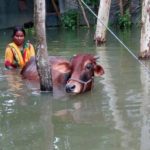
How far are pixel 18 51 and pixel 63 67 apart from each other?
2.19 meters

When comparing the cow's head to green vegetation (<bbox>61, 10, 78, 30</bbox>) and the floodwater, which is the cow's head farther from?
green vegetation (<bbox>61, 10, 78, 30</bbox>)

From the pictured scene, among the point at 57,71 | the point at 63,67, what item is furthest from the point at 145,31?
the point at 63,67

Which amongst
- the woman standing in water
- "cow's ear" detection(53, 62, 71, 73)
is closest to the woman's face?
the woman standing in water

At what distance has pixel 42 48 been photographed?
316 inches

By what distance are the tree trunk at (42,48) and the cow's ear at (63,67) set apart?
0.90ft

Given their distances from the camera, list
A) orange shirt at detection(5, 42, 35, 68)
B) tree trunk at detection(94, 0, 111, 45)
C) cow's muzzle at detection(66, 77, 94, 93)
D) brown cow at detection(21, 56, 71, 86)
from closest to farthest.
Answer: cow's muzzle at detection(66, 77, 94, 93) → brown cow at detection(21, 56, 71, 86) → orange shirt at detection(5, 42, 35, 68) → tree trunk at detection(94, 0, 111, 45)

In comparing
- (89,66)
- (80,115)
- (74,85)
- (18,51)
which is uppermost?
(89,66)

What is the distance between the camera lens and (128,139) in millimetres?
5707

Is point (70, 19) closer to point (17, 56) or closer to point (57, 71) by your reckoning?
point (17, 56)

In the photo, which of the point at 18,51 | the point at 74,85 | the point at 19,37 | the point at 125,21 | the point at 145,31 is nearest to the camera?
the point at 74,85

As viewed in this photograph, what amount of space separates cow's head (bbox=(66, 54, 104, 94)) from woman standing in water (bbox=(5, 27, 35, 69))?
8.12 ft

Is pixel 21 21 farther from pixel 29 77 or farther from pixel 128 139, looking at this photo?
pixel 128 139

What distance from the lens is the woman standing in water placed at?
10.2 meters

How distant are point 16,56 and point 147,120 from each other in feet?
15.1
